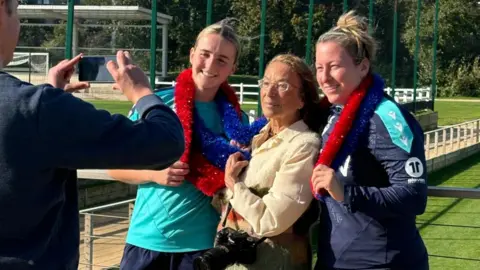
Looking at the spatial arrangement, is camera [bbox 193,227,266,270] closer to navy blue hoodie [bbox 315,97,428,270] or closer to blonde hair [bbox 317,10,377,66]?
navy blue hoodie [bbox 315,97,428,270]

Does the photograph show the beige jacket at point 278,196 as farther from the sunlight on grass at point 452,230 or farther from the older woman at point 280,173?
the sunlight on grass at point 452,230

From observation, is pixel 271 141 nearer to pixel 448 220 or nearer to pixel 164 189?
pixel 164 189

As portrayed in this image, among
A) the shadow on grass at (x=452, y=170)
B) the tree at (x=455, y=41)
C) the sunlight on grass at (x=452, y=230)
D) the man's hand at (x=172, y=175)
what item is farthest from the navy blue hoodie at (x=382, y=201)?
the tree at (x=455, y=41)

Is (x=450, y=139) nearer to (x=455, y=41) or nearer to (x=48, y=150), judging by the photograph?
(x=48, y=150)

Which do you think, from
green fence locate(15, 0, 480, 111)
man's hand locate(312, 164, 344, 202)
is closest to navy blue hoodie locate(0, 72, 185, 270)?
man's hand locate(312, 164, 344, 202)

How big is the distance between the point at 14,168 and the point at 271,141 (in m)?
1.08

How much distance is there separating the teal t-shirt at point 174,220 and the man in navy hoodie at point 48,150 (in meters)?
0.98

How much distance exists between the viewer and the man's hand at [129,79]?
1.64 metres

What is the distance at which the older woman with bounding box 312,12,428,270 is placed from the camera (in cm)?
209

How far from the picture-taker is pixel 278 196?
222 centimetres

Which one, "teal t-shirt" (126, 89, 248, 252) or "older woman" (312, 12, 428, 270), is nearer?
"older woman" (312, 12, 428, 270)

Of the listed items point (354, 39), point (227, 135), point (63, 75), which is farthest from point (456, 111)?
point (63, 75)

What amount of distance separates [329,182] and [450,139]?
715 inches

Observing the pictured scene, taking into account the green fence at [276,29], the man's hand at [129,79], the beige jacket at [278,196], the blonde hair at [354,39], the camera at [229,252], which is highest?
the green fence at [276,29]
